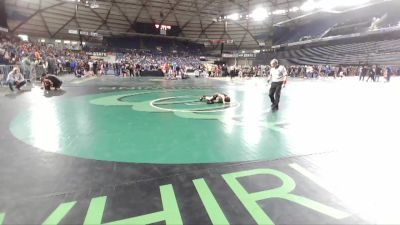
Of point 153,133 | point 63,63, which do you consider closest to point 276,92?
point 153,133

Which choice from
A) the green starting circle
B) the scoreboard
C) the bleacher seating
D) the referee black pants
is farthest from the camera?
the scoreboard

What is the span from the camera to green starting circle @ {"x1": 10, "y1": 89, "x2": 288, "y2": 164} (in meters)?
4.14

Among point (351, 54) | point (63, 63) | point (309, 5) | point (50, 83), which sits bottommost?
point (50, 83)

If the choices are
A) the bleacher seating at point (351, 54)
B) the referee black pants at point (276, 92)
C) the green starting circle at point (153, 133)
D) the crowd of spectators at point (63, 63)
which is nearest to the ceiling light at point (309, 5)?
the bleacher seating at point (351, 54)

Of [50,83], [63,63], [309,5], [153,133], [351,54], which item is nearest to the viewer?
[153,133]

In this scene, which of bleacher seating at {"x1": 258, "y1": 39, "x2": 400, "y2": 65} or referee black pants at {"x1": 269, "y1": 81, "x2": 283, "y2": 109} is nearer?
referee black pants at {"x1": 269, "y1": 81, "x2": 283, "y2": 109}

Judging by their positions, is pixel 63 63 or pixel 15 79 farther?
pixel 63 63

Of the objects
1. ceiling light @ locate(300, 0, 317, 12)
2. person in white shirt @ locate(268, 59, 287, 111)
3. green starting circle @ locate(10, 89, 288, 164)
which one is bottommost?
green starting circle @ locate(10, 89, 288, 164)

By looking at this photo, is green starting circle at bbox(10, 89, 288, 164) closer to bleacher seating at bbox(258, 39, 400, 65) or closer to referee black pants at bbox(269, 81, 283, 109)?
referee black pants at bbox(269, 81, 283, 109)

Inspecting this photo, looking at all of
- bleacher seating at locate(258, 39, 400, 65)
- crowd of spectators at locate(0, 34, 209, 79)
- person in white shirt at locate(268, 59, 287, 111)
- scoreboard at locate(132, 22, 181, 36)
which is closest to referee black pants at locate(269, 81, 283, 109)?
person in white shirt at locate(268, 59, 287, 111)

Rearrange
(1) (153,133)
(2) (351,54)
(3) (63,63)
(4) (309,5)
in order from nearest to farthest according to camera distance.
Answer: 1. (1) (153,133)
2. (3) (63,63)
3. (4) (309,5)
4. (2) (351,54)

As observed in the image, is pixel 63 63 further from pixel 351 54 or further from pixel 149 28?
pixel 351 54

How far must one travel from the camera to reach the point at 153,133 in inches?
212

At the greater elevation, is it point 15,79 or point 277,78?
point 277,78
